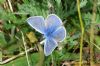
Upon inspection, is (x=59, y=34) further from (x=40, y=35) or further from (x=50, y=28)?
(x=40, y=35)

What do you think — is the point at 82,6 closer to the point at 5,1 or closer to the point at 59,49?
the point at 59,49

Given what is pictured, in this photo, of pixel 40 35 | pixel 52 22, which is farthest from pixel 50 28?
pixel 40 35

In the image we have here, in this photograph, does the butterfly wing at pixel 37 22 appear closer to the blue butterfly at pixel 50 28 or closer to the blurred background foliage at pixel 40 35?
the blue butterfly at pixel 50 28

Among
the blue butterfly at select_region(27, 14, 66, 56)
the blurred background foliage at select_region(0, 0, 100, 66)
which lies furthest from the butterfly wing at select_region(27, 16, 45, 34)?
the blurred background foliage at select_region(0, 0, 100, 66)

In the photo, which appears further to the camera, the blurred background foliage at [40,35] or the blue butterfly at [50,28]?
the blurred background foliage at [40,35]

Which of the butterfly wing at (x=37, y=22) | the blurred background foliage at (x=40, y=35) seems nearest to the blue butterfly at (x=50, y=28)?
the butterfly wing at (x=37, y=22)
